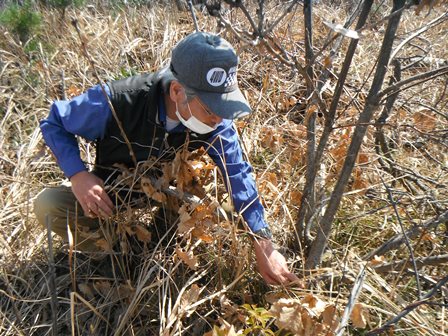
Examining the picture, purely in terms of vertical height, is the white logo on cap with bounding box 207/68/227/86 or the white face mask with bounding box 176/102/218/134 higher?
the white logo on cap with bounding box 207/68/227/86

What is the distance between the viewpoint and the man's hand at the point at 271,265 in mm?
1437

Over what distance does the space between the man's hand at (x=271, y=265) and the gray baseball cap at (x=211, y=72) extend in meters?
0.42

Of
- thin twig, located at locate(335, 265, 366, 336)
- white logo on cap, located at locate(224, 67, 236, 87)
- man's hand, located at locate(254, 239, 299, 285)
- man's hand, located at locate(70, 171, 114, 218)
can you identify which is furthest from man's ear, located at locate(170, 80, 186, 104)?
thin twig, located at locate(335, 265, 366, 336)

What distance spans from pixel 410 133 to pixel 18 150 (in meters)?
1.93

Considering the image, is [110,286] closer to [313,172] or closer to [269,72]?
[313,172]

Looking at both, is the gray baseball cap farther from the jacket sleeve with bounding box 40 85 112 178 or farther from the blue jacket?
the jacket sleeve with bounding box 40 85 112 178

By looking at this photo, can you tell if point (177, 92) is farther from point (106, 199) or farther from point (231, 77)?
point (106, 199)

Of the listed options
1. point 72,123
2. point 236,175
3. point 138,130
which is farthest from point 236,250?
point 72,123

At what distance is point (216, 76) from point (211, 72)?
2 cm

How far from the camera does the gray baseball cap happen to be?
139cm

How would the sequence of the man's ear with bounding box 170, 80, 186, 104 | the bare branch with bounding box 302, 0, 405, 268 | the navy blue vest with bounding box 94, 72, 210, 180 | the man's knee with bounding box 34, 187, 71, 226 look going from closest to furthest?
1. the bare branch with bounding box 302, 0, 405, 268
2. the man's ear with bounding box 170, 80, 186, 104
3. the navy blue vest with bounding box 94, 72, 210, 180
4. the man's knee with bounding box 34, 187, 71, 226

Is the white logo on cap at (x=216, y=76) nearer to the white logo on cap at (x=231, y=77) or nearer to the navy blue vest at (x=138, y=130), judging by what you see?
the white logo on cap at (x=231, y=77)

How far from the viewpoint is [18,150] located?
2.34m

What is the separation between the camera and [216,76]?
141cm
